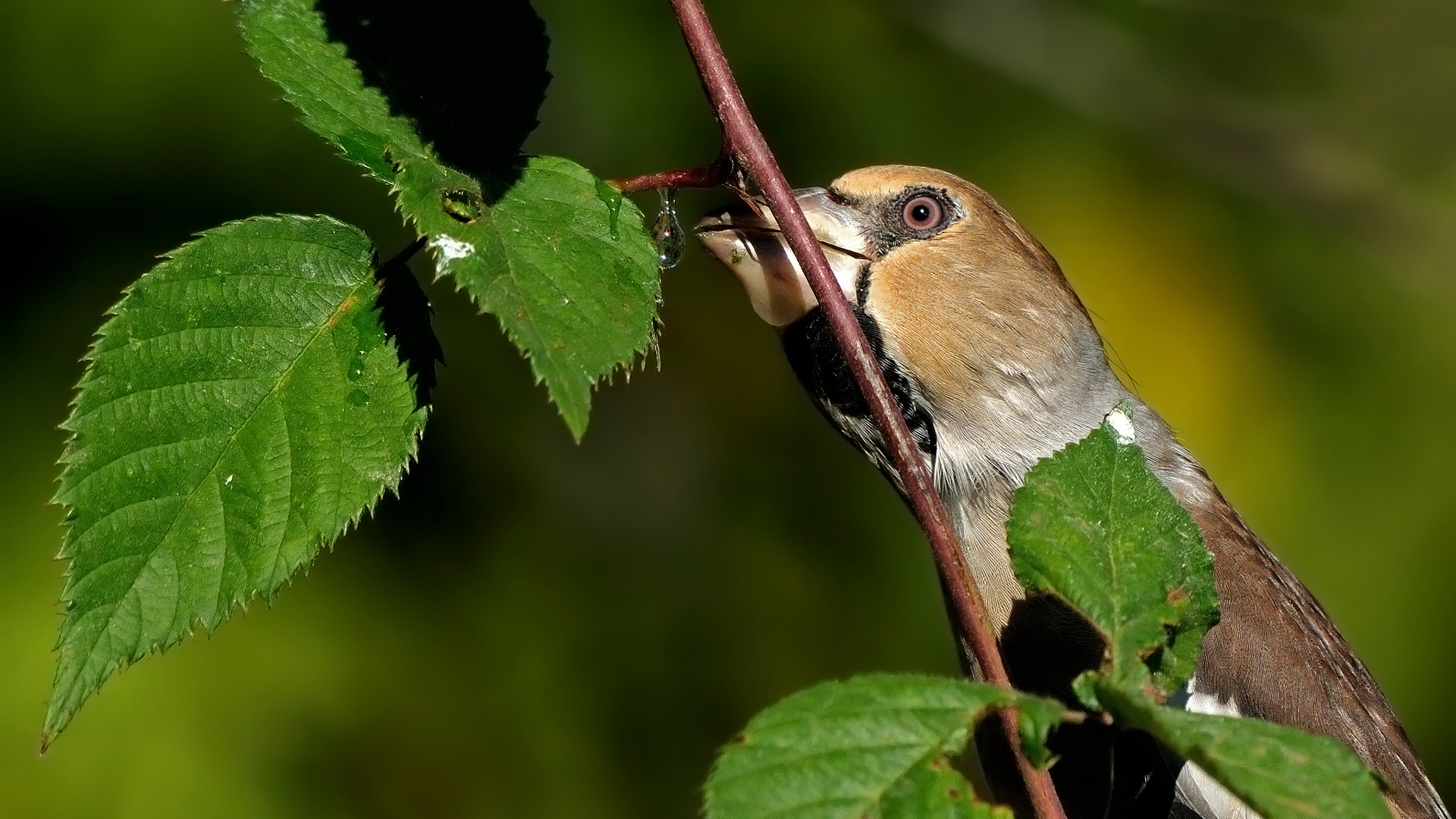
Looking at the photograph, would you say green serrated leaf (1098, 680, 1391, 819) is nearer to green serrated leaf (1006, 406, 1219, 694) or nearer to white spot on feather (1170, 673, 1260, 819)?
green serrated leaf (1006, 406, 1219, 694)

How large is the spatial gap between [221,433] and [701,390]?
3462 millimetres

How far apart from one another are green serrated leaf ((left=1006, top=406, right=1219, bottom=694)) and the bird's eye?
3.54 ft

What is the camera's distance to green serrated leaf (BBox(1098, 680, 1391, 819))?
1.21 metres

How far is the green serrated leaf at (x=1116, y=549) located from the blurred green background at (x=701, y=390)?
2879 mm

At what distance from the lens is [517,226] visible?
4.79ft

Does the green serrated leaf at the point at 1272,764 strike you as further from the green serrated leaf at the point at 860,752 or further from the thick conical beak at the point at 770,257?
the thick conical beak at the point at 770,257

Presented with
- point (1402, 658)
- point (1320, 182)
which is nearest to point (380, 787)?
point (1402, 658)

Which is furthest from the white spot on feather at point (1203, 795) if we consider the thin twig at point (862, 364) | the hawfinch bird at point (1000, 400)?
the thin twig at point (862, 364)

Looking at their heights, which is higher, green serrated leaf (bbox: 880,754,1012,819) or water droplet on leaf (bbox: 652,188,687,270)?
water droplet on leaf (bbox: 652,188,687,270)

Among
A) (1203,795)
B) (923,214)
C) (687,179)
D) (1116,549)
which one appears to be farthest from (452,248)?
(1203,795)

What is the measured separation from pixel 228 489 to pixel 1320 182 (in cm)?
539

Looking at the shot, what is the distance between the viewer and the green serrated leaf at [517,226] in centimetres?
134

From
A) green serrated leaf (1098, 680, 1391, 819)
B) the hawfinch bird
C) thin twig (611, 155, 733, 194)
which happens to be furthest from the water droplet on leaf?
green serrated leaf (1098, 680, 1391, 819)

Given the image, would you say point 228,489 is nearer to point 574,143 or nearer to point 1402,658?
point 574,143
